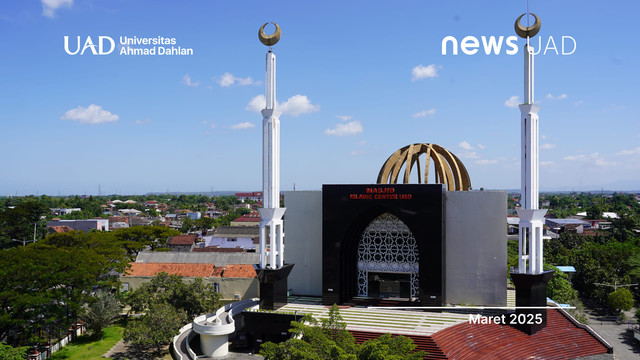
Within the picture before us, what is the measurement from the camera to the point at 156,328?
2539 centimetres

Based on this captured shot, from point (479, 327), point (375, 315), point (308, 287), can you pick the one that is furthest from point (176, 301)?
point (479, 327)

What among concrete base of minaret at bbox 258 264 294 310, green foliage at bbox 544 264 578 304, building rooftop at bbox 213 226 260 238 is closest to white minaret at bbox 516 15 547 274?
green foliage at bbox 544 264 578 304

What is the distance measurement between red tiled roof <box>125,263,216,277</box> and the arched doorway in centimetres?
1308

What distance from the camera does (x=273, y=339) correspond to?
26625 mm

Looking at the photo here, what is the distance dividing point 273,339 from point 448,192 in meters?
13.8

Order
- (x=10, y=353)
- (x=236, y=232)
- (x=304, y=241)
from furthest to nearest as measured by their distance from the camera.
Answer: (x=236, y=232) → (x=304, y=241) → (x=10, y=353)

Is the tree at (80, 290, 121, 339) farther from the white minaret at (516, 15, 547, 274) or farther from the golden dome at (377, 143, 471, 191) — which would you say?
the white minaret at (516, 15, 547, 274)

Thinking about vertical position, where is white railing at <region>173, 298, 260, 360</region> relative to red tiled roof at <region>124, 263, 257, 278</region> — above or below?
below

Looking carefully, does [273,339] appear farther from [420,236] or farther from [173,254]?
[173,254]

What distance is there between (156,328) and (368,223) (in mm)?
13953

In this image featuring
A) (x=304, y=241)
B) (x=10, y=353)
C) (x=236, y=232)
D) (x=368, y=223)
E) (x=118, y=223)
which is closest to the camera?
(x=10, y=353)

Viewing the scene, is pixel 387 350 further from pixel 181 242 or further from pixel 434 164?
pixel 181 242

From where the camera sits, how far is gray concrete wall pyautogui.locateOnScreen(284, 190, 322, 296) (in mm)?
32625

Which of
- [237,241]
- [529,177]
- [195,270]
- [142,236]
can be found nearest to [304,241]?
[195,270]
